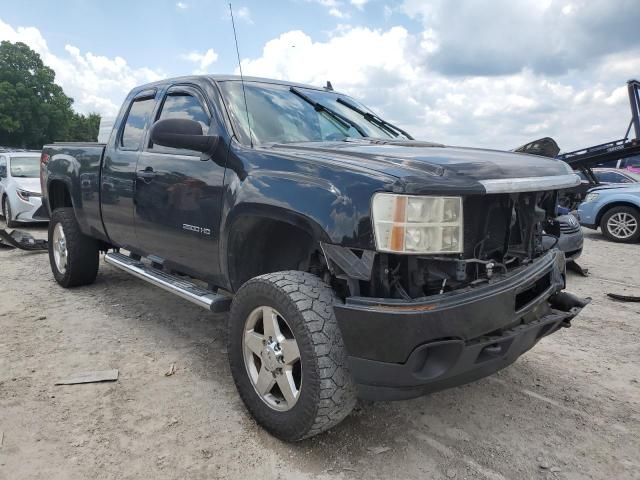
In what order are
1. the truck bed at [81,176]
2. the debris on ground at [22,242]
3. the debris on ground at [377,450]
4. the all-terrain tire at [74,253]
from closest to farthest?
the debris on ground at [377,450] < the truck bed at [81,176] < the all-terrain tire at [74,253] < the debris on ground at [22,242]

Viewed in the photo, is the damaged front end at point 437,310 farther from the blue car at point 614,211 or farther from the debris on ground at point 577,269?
the blue car at point 614,211

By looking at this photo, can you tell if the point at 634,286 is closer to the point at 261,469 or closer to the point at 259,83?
the point at 259,83

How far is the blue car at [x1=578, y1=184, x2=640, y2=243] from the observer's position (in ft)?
31.7

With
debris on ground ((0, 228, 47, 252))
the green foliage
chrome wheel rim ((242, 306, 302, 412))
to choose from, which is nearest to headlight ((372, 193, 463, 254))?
chrome wheel rim ((242, 306, 302, 412))

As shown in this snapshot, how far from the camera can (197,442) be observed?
2.58 meters

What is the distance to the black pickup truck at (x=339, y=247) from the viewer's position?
7.16 ft

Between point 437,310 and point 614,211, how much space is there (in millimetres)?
9351

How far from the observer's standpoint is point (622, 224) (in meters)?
9.78

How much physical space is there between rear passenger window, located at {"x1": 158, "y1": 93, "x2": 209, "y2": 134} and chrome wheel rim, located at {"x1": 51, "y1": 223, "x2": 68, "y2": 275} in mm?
2139

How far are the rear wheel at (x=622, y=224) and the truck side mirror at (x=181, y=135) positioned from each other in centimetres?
923

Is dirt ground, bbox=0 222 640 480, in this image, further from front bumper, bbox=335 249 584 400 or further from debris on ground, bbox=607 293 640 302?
debris on ground, bbox=607 293 640 302

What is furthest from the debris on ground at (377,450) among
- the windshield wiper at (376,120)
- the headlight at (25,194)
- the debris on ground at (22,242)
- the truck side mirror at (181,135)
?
the headlight at (25,194)

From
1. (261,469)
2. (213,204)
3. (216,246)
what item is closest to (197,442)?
(261,469)

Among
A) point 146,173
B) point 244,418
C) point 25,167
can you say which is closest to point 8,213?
point 25,167
